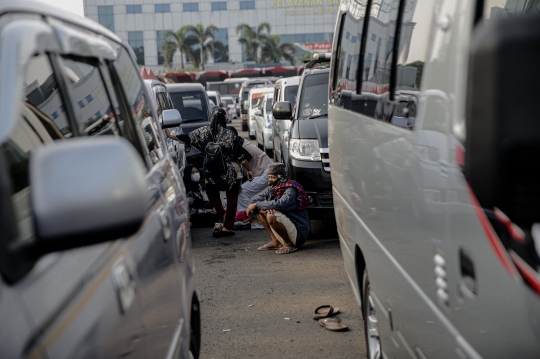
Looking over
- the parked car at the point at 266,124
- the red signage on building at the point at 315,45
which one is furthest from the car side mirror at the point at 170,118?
the red signage on building at the point at 315,45

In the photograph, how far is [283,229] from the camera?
8.97 metres

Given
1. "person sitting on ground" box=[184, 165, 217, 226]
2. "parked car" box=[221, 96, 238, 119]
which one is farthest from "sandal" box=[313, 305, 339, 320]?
"parked car" box=[221, 96, 238, 119]

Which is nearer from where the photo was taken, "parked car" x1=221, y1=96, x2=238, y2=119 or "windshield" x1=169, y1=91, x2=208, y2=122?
"windshield" x1=169, y1=91, x2=208, y2=122

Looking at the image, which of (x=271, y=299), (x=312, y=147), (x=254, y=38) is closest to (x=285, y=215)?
(x=312, y=147)

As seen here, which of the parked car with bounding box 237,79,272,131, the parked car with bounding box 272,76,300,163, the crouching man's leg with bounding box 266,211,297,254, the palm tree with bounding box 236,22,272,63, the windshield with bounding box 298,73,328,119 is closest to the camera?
the crouching man's leg with bounding box 266,211,297,254

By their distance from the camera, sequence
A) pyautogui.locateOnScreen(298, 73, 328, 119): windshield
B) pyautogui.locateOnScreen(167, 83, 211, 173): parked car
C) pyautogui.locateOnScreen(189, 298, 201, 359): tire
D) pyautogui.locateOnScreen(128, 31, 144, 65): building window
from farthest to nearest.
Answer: pyautogui.locateOnScreen(128, 31, 144, 65): building window → pyautogui.locateOnScreen(167, 83, 211, 173): parked car → pyautogui.locateOnScreen(298, 73, 328, 119): windshield → pyautogui.locateOnScreen(189, 298, 201, 359): tire

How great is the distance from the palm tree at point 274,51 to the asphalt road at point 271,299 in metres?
82.4

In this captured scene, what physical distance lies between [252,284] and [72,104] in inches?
200

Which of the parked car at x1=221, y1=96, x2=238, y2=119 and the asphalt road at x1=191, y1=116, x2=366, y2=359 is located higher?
the asphalt road at x1=191, y1=116, x2=366, y2=359

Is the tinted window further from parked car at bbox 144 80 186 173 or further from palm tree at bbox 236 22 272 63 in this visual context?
palm tree at bbox 236 22 272 63

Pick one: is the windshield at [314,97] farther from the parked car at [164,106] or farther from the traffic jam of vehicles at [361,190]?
the traffic jam of vehicles at [361,190]

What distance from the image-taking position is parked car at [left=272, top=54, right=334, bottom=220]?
9805 millimetres

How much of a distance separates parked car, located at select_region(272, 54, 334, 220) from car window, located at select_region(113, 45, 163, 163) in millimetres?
5687

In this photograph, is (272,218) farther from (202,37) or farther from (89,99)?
(202,37)
